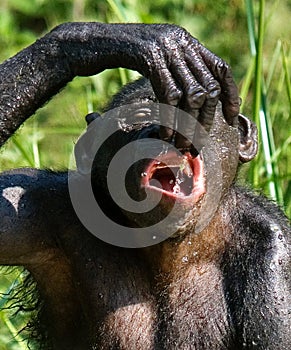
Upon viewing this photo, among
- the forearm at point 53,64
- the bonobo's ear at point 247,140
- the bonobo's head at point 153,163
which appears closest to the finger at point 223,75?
the bonobo's head at point 153,163

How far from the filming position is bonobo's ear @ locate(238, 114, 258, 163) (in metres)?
4.17

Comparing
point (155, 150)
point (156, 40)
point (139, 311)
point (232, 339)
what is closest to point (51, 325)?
point (139, 311)

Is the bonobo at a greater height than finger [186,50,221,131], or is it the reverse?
finger [186,50,221,131]

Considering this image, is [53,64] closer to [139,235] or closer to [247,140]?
[139,235]

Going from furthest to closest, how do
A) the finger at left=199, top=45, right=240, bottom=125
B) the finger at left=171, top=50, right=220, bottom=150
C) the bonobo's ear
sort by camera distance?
the bonobo's ear → the finger at left=199, top=45, right=240, bottom=125 → the finger at left=171, top=50, right=220, bottom=150

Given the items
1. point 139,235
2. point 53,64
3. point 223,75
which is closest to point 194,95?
point 223,75

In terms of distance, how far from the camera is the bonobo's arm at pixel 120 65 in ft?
11.3

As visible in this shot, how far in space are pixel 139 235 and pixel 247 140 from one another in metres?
0.57

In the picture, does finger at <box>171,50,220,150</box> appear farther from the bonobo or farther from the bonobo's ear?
the bonobo's ear

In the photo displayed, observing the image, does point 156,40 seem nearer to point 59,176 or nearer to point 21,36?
point 59,176

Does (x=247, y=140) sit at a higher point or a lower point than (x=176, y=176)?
lower

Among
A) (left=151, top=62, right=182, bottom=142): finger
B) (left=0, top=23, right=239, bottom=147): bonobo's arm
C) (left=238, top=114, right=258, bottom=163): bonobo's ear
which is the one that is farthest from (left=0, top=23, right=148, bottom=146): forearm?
(left=238, top=114, right=258, bottom=163): bonobo's ear

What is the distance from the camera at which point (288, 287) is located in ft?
13.2

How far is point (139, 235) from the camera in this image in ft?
13.1
